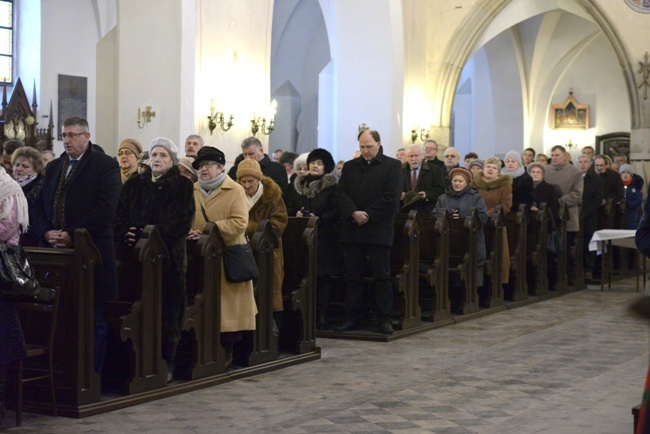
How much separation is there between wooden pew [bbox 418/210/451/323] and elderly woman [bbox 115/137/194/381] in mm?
3539

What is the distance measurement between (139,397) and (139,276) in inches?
28.0

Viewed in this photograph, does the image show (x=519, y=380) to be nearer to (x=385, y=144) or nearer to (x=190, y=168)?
(x=190, y=168)

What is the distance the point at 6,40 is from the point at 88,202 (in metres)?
14.4

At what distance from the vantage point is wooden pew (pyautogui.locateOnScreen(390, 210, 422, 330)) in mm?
8945

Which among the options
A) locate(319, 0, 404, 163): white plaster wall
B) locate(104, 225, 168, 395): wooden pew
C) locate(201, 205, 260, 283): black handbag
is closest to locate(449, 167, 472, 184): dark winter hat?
locate(201, 205, 260, 283): black handbag

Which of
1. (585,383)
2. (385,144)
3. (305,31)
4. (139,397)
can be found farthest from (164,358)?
(305,31)

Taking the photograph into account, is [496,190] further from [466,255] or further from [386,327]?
[386,327]

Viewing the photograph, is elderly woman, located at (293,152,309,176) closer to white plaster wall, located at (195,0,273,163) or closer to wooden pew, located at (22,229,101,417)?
white plaster wall, located at (195,0,273,163)

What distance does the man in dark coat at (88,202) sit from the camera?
5.88m

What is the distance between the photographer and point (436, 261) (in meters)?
9.55

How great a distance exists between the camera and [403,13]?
1772 centimetres

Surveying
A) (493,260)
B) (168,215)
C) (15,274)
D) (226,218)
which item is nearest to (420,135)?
(493,260)

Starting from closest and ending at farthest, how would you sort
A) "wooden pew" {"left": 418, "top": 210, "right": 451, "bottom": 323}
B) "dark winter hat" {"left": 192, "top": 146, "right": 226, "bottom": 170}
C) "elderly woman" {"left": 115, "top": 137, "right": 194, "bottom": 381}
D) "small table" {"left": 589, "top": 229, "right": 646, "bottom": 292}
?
"elderly woman" {"left": 115, "top": 137, "right": 194, "bottom": 381}
"dark winter hat" {"left": 192, "top": 146, "right": 226, "bottom": 170}
"wooden pew" {"left": 418, "top": 210, "right": 451, "bottom": 323}
"small table" {"left": 589, "top": 229, "right": 646, "bottom": 292}

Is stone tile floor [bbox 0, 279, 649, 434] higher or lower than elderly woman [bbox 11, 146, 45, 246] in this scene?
lower
